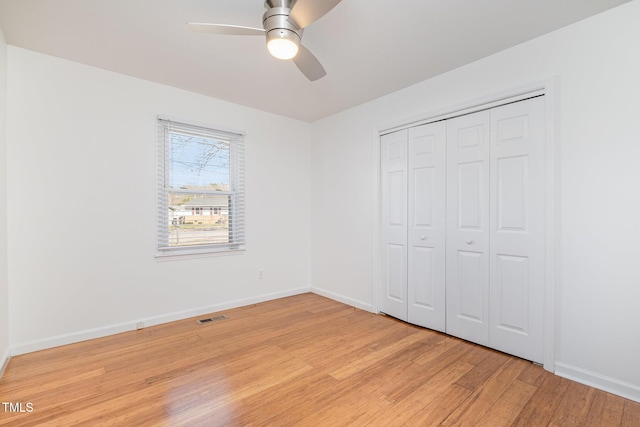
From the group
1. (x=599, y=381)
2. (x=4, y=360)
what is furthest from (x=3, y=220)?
(x=599, y=381)

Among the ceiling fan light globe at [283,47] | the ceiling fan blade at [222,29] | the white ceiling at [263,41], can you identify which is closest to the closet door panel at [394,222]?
the white ceiling at [263,41]

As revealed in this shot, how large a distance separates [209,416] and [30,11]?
289cm

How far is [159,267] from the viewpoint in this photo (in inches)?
125

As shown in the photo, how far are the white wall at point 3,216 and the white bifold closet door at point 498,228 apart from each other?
371 cm

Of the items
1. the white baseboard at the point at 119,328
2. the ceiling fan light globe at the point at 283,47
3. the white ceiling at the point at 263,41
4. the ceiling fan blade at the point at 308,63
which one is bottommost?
the white baseboard at the point at 119,328

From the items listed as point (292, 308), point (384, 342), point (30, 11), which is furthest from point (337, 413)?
point (30, 11)

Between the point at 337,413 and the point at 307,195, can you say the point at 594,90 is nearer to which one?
the point at 337,413

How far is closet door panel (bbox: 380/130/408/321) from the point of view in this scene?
327 cm

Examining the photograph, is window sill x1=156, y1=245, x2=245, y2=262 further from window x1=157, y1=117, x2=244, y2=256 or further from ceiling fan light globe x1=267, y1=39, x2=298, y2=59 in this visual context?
ceiling fan light globe x1=267, y1=39, x2=298, y2=59

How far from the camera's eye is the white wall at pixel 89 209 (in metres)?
2.49

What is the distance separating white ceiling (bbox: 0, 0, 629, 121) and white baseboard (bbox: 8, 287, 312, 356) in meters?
2.48

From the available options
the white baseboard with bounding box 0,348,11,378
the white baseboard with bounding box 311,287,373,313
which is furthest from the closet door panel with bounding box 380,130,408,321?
the white baseboard with bounding box 0,348,11,378

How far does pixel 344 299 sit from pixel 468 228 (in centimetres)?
187

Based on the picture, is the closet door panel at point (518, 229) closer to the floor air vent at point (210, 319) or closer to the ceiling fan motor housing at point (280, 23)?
the ceiling fan motor housing at point (280, 23)
